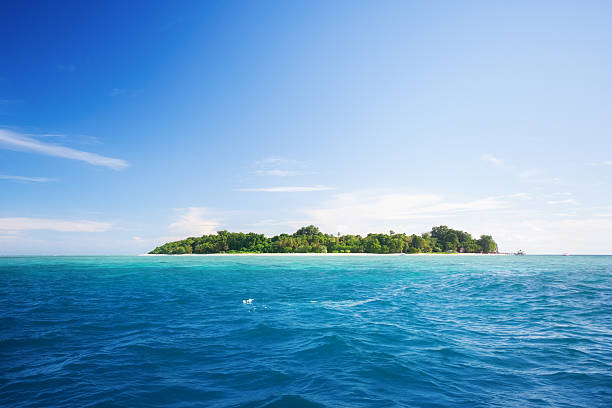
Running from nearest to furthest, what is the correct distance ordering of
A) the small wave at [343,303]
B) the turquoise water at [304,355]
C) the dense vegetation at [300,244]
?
1. the turquoise water at [304,355]
2. the small wave at [343,303]
3. the dense vegetation at [300,244]

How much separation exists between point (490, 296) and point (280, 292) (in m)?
17.3

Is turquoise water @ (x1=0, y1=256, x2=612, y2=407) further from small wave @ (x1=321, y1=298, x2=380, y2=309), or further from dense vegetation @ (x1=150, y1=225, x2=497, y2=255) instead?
dense vegetation @ (x1=150, y1=225, x2=497, y2=255)

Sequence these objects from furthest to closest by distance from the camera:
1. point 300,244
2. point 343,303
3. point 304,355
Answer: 1. point 300,244
2. point 343,303
3. point 304,355

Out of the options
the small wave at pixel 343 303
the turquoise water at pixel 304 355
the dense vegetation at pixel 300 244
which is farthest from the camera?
the dense vegetation at pixel 300 244

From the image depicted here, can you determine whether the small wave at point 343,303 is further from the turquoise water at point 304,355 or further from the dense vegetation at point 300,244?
A: the dense vegetation at point 300,244

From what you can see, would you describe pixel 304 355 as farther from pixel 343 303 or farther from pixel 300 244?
pixel 300 244

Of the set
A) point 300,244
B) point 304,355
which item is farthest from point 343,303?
point 300,244

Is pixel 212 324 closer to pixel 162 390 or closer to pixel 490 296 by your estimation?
pixel 162 390

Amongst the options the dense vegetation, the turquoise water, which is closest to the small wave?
the turquoise water

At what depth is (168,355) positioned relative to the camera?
10469 mm

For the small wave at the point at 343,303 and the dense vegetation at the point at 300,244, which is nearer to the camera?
the small wave at the point at 343,303

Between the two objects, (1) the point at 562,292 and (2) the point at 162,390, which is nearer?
(2) the point at 162,390

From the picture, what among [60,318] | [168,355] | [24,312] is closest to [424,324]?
[168,355]

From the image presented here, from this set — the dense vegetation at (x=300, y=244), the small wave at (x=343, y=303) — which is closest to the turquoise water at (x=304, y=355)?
the small wave at (x=343, y=303)
